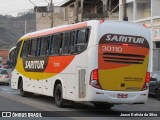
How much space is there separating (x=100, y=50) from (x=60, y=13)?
82.6 m

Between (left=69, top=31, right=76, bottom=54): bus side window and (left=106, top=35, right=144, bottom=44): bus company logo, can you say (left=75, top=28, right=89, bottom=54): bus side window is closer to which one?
(left=69, top=31, right=76, bottom=54): bus side window

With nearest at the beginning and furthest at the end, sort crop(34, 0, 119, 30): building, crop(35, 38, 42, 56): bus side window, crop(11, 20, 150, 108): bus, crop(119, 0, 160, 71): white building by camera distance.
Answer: crop(11, 20, 150, 108): bus, crop(35, 38, 42, 56): bus side window, crop(119, 0, 160, 71): white building, crop(34, 0, 119, 30): building

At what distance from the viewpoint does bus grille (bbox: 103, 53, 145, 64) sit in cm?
1548

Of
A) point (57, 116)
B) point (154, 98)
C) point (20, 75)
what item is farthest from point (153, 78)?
point (57, 116)

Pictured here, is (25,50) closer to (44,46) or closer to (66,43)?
(44,46)

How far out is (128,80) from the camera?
15695 millimetres

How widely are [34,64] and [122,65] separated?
6733 mm

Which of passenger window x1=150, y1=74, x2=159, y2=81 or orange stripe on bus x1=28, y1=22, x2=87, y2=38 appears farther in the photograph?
passenger window x1=150, y1=74, x2=159, y2=81

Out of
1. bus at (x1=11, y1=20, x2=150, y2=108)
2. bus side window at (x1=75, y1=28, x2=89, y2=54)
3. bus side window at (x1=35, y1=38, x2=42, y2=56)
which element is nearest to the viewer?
bus at (x1=11, y1=20, x2=150, y2=108)

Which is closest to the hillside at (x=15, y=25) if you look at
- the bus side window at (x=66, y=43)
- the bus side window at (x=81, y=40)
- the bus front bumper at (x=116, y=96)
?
the bus side window at (x=66, y=43)

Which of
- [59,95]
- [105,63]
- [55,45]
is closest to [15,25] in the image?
[55,45]

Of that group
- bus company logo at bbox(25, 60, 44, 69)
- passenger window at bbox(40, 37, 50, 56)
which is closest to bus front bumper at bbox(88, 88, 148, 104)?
passenger window at bbox(40, 37, 50, 56)

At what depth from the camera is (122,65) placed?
15.6 meters

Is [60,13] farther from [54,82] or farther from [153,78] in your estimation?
[54,82]
